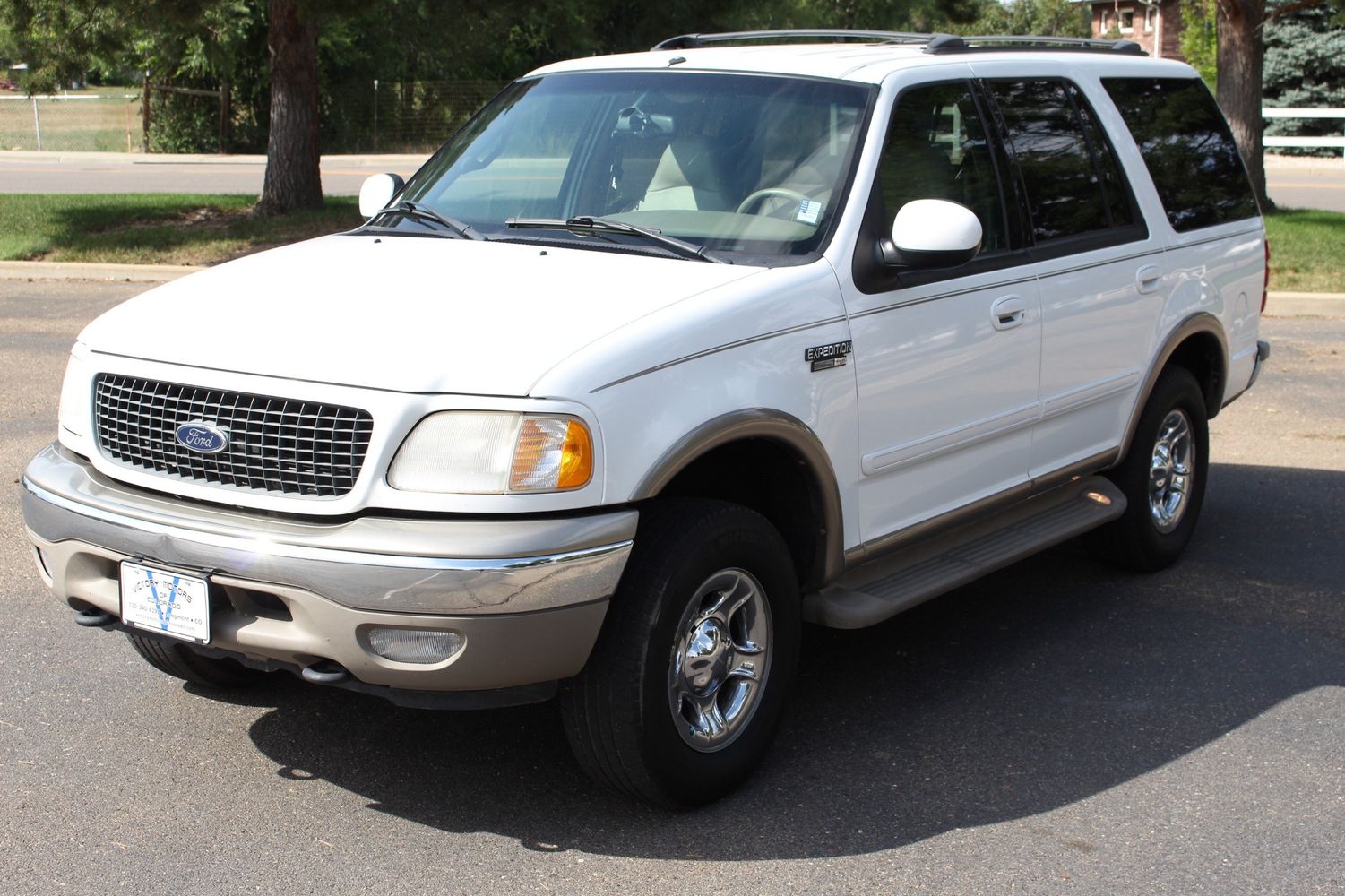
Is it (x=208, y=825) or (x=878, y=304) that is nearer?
(x=208, y=825)

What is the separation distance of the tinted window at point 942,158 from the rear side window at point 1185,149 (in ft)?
3.64

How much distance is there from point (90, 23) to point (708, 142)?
1285cm

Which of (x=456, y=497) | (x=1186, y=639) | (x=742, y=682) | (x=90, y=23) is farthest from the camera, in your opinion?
(x=90, y=23)

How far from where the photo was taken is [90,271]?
14.6 m

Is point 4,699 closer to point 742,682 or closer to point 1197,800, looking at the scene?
point 742,682

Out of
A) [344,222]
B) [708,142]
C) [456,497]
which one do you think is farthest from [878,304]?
[344,222]

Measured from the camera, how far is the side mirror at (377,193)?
5.50m

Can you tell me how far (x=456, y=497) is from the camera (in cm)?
357

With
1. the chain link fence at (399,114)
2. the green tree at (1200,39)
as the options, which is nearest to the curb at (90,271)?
the chain link fence at (399,114)

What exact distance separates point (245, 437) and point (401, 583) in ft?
1.96

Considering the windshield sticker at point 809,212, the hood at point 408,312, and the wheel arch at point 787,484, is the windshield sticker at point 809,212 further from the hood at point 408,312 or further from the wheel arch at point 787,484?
the wheel arch at point 787,484

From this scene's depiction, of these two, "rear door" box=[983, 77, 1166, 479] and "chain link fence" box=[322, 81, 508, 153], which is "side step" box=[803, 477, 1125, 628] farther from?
"chain link fence" box=[322, 81, 508, 153]

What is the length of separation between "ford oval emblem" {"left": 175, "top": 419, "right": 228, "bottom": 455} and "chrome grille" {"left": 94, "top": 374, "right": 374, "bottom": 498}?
0.05 feet

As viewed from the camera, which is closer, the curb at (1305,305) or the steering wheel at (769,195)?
the steering wheel at (769,195)
